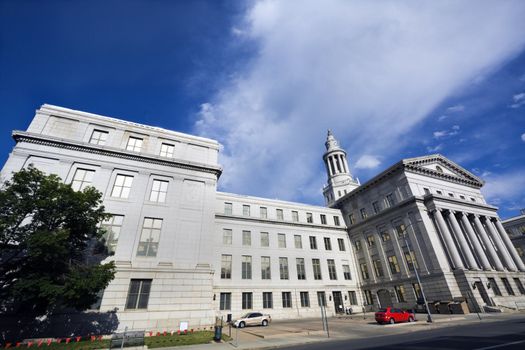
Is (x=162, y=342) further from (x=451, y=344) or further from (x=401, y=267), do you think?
(x=401, y=267)

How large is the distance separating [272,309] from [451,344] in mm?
28793

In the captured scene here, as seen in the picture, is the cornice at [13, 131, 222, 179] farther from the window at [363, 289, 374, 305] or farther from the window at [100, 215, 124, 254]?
the window at [363, 289, 374, 305]

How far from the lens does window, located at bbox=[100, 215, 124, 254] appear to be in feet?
77.2

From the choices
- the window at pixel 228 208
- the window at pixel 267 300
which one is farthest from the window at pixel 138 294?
the window at pixel 267 300

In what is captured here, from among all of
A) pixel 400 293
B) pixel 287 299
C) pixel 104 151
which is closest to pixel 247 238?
pixel 287 299

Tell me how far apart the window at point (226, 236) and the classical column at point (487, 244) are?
40.3 metres

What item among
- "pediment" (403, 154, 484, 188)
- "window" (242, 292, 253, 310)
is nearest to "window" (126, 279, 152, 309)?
"window" (242, 292, 253, 310)

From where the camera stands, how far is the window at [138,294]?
72.4 feet

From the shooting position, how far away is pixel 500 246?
40.1m

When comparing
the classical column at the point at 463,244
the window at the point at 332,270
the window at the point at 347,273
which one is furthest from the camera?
the window at the point at 347,273

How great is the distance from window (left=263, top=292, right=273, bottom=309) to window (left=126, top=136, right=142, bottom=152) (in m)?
27.6

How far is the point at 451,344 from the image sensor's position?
1214 centimetres

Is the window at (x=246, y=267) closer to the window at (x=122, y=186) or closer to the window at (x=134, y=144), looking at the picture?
the window at (x=122, y=186)

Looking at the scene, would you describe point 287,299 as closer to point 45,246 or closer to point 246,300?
point 246,300
